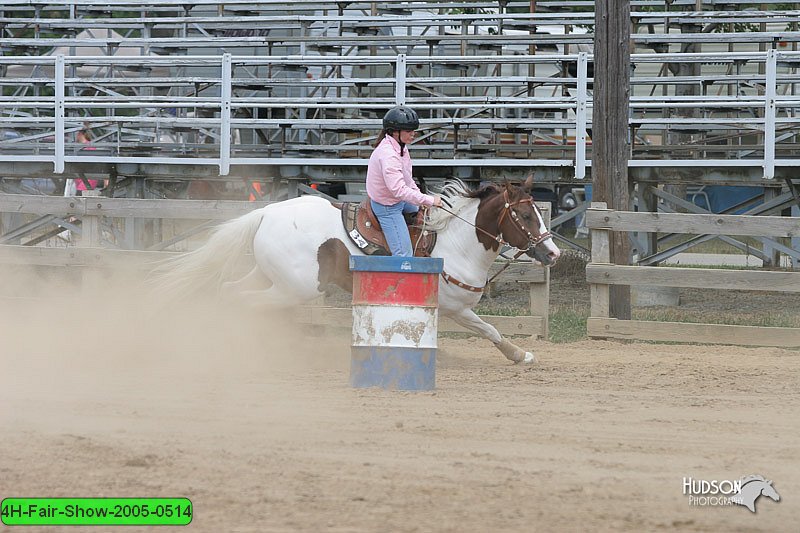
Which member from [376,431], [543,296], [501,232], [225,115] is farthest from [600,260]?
[376,431]

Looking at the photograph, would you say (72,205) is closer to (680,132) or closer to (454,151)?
(454,151)

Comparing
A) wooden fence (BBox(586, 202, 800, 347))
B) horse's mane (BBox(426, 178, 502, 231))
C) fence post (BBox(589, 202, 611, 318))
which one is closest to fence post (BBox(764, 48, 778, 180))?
wooden fence (BBox(586, 202, 800, 347))

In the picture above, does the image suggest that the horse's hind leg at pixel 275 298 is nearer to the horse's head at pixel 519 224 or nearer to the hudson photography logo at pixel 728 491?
the horse's head at pixel 519 224

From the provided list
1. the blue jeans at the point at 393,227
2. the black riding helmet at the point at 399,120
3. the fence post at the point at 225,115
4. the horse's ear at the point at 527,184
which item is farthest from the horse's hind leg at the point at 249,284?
the fence post at the point at 225,115

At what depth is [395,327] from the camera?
8062 mm

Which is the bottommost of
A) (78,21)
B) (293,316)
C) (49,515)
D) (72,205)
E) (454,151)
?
(49,515)

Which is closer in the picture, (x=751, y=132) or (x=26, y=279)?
(x=26, y=279)

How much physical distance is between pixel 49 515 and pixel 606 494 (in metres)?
2.47

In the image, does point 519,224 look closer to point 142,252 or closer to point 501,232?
point 501,232

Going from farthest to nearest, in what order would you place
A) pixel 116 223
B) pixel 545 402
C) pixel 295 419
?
pixel 116 223 < pixel 545 402 < pixel 295 419

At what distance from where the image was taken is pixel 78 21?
20.5 meters

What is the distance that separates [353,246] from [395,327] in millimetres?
1621

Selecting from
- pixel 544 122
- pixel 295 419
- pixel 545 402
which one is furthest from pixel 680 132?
pixel 295 419

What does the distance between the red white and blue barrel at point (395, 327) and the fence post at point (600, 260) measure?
388 centimetres
